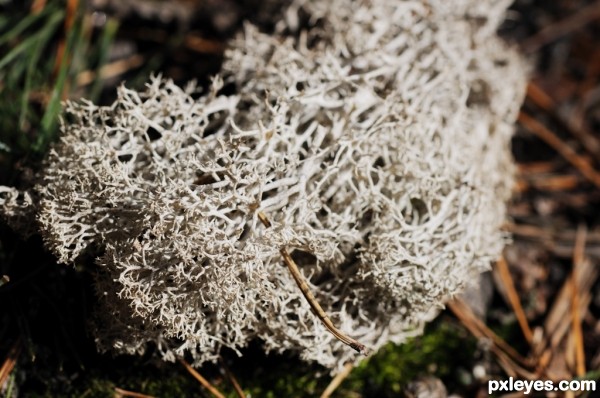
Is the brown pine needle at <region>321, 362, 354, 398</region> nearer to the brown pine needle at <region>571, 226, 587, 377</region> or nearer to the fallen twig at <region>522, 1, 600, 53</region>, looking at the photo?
the brown pine needle at <region>571, 226, 587, 377</region>

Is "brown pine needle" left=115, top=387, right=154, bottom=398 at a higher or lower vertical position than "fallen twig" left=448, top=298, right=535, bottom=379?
lower

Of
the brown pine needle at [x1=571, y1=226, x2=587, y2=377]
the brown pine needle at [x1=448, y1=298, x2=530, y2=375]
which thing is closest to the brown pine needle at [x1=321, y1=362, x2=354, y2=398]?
the brown pine needle at [x1=448, y1=298, x2=530, y2=375]

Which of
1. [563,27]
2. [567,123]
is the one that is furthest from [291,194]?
[563,27]

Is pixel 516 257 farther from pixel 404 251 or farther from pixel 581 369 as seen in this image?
pixel 404 251

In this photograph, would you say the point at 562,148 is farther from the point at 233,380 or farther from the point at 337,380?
the point at 233,380

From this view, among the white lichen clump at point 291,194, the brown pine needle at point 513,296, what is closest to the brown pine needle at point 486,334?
the brown pine needle at point 513,296

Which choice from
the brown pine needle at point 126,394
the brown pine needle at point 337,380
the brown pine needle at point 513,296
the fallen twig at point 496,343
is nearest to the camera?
the brown pine needle at point 126,394

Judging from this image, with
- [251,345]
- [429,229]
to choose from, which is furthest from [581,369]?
[251,345]

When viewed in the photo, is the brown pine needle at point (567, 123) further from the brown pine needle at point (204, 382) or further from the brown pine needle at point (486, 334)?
the brown pine needle at point (204, 382)
